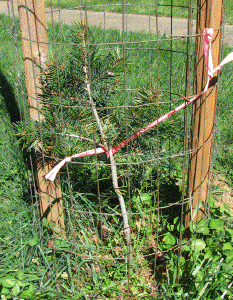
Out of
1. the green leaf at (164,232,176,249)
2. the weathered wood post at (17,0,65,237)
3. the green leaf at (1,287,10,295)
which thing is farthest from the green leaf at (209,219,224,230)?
the green leaf at (1,287,10,295)

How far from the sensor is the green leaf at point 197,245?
1862 millimetres

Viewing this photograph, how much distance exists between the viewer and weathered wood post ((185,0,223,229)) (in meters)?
1.74

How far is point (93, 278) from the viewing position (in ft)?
6.19

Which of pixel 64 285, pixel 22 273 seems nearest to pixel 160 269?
pixel 64 285

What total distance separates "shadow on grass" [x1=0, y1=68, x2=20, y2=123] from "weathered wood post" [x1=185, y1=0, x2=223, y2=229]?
1908 millimetres

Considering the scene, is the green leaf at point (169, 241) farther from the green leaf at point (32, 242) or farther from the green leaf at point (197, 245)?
the green leaf at point (32, 242)

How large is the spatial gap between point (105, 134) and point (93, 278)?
2.39ft

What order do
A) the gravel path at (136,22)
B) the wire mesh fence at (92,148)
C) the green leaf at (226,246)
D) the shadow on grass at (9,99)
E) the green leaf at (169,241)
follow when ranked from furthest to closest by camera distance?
the gravel path at (136,22) < the shadow on grass at (9,99) < the green leaf at (169,241) < the green leaf at (226,246) < the wire mesh fence at (92,148)

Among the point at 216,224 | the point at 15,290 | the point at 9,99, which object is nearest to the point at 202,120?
the point at 216,224

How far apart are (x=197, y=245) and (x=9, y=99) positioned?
2555mm

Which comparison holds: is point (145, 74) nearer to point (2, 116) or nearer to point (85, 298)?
point (2, 116)

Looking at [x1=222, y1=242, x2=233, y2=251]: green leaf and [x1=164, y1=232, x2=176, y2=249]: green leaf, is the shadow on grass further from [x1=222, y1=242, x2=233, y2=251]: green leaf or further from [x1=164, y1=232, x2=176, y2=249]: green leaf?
[x1=222, y1=242, x2=233, y2=251]: green leaf

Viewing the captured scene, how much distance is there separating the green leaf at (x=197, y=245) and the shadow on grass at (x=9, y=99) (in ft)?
6.81

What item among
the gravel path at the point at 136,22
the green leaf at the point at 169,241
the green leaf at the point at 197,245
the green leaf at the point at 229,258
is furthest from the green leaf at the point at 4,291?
the gravel path at the point at 136,22
